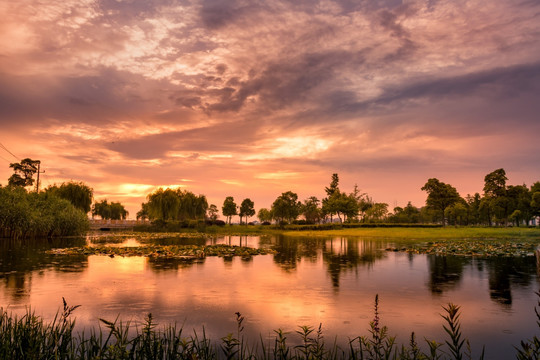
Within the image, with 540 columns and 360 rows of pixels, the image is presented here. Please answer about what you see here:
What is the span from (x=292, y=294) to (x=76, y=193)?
7134cm

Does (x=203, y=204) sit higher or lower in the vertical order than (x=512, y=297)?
higher

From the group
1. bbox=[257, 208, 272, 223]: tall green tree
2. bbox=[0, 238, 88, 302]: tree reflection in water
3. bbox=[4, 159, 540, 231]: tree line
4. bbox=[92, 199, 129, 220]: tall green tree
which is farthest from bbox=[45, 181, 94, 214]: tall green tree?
bbox=[257, 208, 272, 223]: tall green tree

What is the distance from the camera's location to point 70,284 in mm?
18188

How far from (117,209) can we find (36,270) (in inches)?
6485

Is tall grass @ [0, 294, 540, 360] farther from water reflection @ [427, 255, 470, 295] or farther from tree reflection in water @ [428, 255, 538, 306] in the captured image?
water reflection @ [427, 255, 470, 295]

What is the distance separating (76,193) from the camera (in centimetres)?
7556

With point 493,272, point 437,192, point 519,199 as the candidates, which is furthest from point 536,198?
point 493,272

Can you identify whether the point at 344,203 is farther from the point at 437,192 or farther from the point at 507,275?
the point at 507,275

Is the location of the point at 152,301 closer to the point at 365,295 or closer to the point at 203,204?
the point at 365,295

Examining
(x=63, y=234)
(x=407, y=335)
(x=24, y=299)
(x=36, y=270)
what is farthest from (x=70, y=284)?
A: (x=63, y=234)

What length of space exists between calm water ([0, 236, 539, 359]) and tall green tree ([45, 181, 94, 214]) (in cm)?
5154

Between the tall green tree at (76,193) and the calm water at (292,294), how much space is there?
51545mm

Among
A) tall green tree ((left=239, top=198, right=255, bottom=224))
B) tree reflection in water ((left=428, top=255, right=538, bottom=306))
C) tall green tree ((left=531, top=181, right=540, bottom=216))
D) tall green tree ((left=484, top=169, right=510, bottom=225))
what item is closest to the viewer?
tree reflection in water ((left=428, top=255, right=538, bottom=306))

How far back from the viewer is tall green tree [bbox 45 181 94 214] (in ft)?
246
